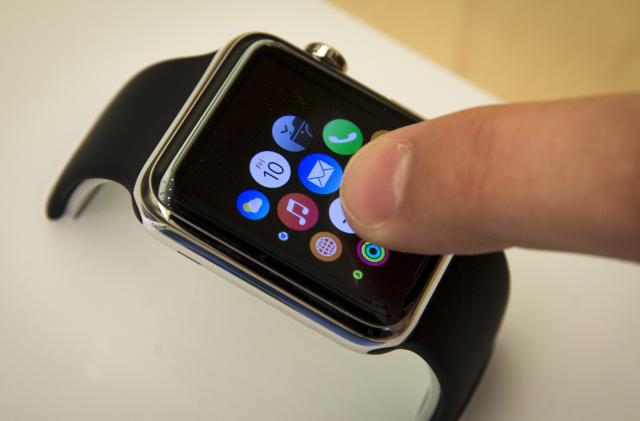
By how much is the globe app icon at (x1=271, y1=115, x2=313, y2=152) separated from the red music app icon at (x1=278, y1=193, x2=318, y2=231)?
0.03 metres

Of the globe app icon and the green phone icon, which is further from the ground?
the green phone icon

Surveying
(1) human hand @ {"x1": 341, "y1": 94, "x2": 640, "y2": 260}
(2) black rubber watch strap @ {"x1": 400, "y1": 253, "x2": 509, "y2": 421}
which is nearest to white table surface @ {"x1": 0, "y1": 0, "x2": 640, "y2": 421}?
(2) black rubber watch strap @ {"x1": 400, "y1": 253, "x2": 509, "y2": 421}

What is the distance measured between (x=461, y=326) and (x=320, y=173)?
0.13 meters

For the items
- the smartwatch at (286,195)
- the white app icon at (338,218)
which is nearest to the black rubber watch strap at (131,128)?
the smartwatch at (286,195)

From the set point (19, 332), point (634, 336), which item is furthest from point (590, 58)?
point (19, 332)

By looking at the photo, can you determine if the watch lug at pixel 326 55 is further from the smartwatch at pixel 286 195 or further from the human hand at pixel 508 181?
the human hand at pixel 508 181

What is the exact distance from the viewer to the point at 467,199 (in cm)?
30

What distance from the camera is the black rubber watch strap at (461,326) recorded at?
42 centimetres

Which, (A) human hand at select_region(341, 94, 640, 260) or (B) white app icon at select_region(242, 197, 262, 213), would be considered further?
(B) white app icon at select_region(242, 197, 262, 213)

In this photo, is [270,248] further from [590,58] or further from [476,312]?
[590,58]

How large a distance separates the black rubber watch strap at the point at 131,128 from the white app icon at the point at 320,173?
0.10 m

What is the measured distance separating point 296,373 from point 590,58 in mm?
406

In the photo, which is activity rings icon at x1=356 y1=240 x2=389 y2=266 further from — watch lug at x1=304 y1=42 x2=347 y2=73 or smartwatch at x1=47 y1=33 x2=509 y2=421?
watch lug at x1=304 y1=42 x2=347 y2=73

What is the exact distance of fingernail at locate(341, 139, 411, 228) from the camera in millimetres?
325
